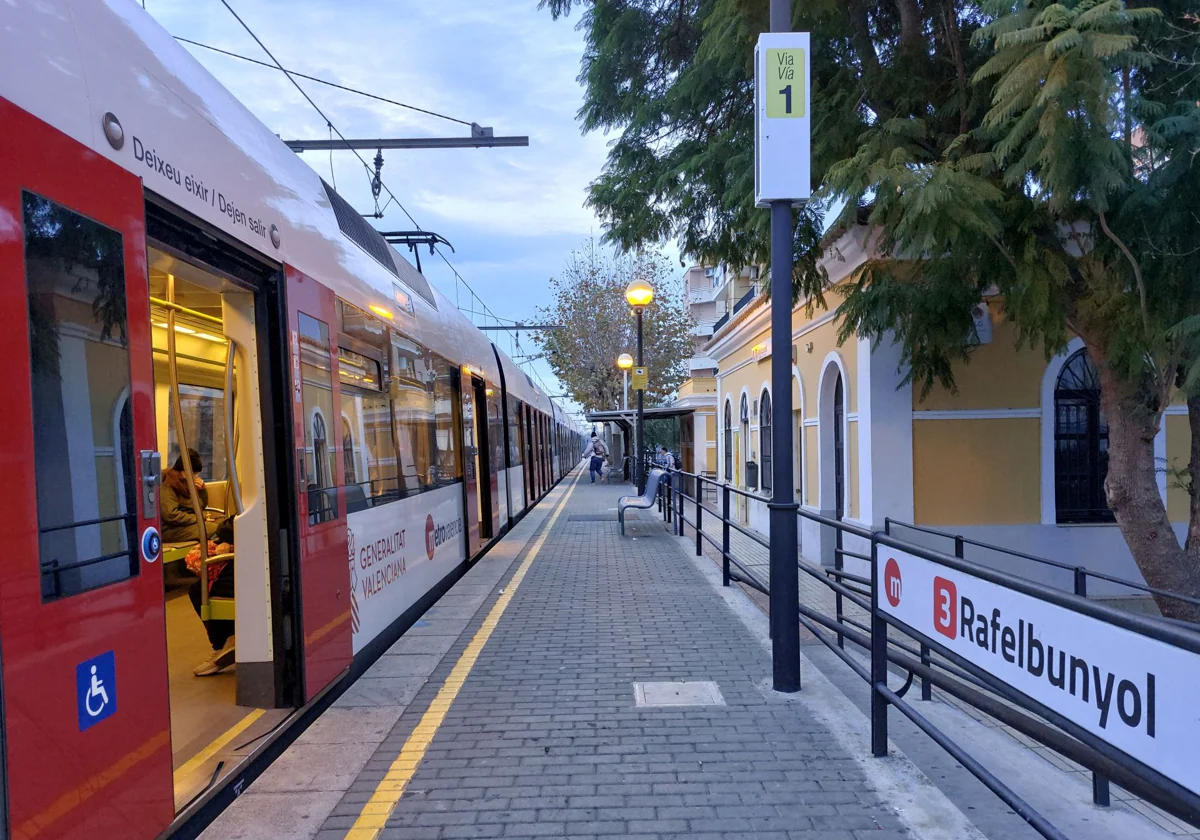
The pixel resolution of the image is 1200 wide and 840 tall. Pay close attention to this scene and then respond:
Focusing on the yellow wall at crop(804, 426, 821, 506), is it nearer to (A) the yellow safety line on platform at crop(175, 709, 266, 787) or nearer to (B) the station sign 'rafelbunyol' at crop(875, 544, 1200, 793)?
(B) the station sign 'rafelbunyol' at crop(875, 544, 1200, 793)

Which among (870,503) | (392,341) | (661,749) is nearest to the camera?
(661,749)

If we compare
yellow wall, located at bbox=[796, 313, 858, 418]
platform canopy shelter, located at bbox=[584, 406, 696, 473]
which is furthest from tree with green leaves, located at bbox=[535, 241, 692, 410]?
yellow wall, located at bbox=[796, 313, 858, 418]

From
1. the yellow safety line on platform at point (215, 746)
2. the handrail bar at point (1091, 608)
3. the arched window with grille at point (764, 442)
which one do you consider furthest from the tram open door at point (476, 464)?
the handrail bar at point (1091, 608)

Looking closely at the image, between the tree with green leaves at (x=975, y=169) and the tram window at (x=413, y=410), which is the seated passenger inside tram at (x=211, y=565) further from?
the tree with green leaves at (x=975, y=169)

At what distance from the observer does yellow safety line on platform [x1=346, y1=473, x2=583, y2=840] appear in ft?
11.4

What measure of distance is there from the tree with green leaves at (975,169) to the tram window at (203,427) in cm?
497

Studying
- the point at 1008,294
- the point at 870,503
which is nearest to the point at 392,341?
the point at 1008,294

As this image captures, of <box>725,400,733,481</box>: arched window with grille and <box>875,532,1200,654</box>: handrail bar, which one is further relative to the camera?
<box>725,400,733,481</box>: arched window with grille

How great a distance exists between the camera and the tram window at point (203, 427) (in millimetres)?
7242

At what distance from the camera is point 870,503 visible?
992cm

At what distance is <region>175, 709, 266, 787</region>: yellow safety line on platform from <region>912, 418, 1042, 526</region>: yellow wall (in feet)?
26.9

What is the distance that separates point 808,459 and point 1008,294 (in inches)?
243

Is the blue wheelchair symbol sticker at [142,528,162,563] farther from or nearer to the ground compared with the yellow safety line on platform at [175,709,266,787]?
farther from the ground

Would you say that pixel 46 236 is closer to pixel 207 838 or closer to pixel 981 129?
pixel 207 838
